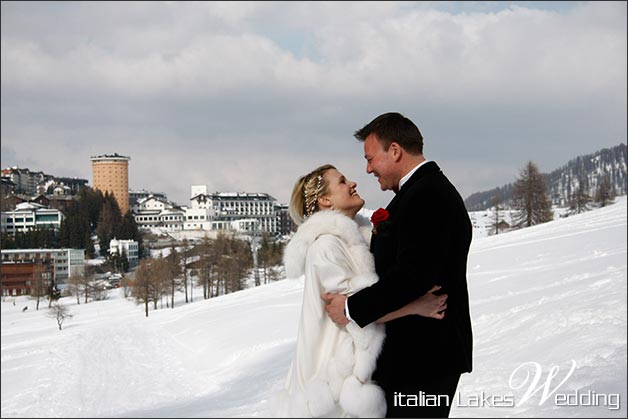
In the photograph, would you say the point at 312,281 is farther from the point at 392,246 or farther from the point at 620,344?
the point at 620,344

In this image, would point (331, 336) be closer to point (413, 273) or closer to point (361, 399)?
point (361, 399)

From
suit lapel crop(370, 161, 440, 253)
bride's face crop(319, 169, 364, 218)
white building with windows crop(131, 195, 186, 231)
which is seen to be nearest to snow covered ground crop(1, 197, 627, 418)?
bride's face crop(319, 169, 364, 218)

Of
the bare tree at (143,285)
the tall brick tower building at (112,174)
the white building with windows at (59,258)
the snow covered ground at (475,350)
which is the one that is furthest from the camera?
the tall brick tower building at (112,174)

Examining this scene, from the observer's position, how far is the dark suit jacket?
6.66 feet

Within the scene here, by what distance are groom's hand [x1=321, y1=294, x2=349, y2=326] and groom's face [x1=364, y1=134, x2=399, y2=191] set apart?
44 centimetres

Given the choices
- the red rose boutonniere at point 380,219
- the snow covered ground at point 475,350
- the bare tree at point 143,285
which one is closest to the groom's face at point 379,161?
the red rose boutonniere at point 380,219

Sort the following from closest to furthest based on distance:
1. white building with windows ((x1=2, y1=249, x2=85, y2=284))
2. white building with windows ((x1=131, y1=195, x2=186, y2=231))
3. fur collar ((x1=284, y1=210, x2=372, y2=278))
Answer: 1. fur collar ((x1=284, y1=210, x2=372, y2=278))
2. white building with windows ((x1=2, y1=249, x2=85, y2=284))
3. white building with windows ((x1=131, y1=195, x2=186, y2=231))

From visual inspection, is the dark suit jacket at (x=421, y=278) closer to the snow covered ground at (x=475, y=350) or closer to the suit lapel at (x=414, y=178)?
the suit lapel at (x=414, y=178)

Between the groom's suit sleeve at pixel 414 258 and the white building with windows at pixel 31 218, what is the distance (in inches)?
3045

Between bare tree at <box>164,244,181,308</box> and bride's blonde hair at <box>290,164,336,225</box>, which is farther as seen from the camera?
bare tree at <box>164,244,181,308</box>

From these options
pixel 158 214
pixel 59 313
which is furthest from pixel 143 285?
pixel 158 214

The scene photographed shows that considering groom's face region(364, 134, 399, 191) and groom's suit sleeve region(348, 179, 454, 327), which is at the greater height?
groom's face region(364, 134, 399, 191)

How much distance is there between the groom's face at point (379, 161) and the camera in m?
2.24

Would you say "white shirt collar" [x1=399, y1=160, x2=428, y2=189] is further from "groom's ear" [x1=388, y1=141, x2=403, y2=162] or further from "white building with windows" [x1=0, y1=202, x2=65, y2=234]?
"white building with windows" [x1=0, y1=202, x2=65, y2=234]
